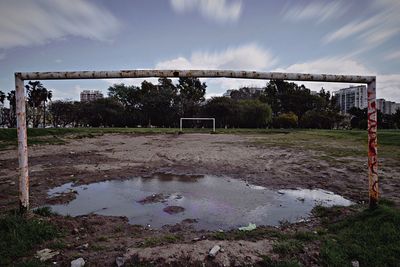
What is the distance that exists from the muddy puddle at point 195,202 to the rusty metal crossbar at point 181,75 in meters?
1.13

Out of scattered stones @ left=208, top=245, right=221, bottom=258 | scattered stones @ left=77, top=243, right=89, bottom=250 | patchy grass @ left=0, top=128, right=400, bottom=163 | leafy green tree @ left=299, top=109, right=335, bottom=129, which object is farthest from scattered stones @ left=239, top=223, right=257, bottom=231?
leafy green tree @ left=299, top=109, right=335, bottom=129

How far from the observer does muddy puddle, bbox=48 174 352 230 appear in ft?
15.0

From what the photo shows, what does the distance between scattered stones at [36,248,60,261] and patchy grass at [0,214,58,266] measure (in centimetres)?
17

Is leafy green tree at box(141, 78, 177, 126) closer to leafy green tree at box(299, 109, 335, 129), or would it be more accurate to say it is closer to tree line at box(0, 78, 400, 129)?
tree line at box(0, 78, 400, 129)

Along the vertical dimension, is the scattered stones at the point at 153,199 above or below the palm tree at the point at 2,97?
below

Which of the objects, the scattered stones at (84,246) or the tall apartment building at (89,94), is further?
the tall apartment building at (89,94)

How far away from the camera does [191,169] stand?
29.4ft

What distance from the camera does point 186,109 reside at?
50750 millimetres

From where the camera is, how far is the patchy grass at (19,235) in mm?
3041

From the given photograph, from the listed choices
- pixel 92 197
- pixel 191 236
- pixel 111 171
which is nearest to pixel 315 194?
pixel 191 236

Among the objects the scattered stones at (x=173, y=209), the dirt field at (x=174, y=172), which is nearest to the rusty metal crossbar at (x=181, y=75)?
the dirt field at (x=174, y=172)

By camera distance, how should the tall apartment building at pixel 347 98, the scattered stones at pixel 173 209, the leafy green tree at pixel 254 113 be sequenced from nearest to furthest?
the scattered stones at pixel 173 209
the leafy green tree at pixel 254 113
the tall apartment building at pixel 347 98

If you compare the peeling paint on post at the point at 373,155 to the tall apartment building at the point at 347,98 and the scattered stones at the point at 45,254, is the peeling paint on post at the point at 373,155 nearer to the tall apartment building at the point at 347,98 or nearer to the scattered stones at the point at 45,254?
the scattered stones at the point at 45,254

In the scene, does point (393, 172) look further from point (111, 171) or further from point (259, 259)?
point (111, 171)
